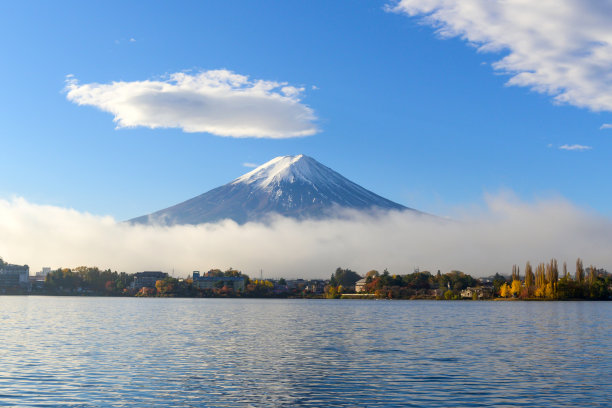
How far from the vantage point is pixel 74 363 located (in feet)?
155

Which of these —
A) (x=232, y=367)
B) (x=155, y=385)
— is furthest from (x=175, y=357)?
(x=155, y=385)

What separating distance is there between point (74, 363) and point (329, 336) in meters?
32.6

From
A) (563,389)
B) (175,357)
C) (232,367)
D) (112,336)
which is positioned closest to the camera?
(563,389)

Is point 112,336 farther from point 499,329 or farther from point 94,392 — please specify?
point 499,329

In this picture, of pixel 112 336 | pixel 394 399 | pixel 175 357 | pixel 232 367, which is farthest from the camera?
pixel 112 336

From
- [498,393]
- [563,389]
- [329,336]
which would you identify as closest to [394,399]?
[498,393]

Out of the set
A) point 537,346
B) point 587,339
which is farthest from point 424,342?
point 587,339

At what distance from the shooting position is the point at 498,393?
3669 cm

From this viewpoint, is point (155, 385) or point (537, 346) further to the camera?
point (537, 346)

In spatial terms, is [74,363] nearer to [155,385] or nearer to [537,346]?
[155,385]

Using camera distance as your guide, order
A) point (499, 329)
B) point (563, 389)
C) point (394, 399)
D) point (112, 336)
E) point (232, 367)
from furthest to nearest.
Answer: point (499, 329) → point (112, 336) → point (232, 367) → point (563, 389) → point (394, 399)

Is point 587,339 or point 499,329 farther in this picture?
point 499,329

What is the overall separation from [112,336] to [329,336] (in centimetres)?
2369

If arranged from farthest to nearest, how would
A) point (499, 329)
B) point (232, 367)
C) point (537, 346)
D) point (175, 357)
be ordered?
1. point (499, 329)
2. point (537, 346)
3. point (175, 357)
4. point (232, 367)
